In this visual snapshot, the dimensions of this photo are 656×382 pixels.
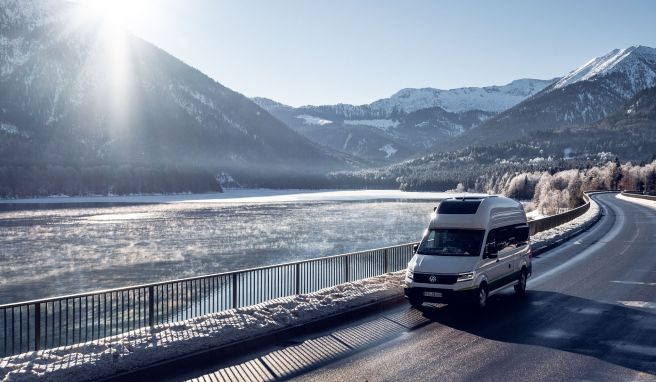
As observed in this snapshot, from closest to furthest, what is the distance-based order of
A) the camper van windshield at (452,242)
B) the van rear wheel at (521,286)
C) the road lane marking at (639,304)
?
the camper van windshield at (452,242), the road lane marking at (639,304), the van rear wheel at (521,286)

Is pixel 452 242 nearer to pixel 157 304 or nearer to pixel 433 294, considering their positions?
pixel 433 294

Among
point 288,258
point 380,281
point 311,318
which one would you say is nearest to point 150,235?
point 288,258

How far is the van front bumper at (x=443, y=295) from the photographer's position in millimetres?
13719

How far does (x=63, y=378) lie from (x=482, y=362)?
6.75m

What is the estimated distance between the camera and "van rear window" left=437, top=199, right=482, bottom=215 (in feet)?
50.5

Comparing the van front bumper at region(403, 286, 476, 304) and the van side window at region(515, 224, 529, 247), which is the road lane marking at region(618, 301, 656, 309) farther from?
the van front bumper at region(403, 286, 476, 304)

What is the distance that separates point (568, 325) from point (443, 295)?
107 inches

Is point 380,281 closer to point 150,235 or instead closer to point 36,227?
point 150,235

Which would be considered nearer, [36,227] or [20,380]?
[20,380]

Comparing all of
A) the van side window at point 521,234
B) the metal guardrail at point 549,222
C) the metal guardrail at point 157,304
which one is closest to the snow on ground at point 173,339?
the metal guardrail at point 157,304

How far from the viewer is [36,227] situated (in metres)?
59.2

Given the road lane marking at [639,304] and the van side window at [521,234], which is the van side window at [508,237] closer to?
the van side window at [521,234]

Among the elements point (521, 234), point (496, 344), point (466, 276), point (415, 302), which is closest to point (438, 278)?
point (466, 276)

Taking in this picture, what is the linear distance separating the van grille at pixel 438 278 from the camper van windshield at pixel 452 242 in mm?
872
